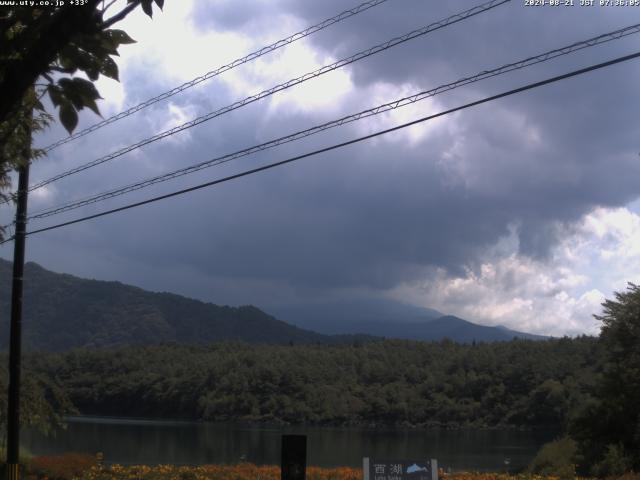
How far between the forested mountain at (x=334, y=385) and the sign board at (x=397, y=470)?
180 feet

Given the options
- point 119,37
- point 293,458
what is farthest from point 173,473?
point 119,37

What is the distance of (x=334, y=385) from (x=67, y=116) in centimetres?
7986

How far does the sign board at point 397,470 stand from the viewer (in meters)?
9.73

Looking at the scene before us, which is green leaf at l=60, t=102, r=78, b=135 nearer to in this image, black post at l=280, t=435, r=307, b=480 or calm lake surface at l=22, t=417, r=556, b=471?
black post at l=280, t=435, r=307, b=480

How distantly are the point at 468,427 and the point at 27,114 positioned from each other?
2560 inches

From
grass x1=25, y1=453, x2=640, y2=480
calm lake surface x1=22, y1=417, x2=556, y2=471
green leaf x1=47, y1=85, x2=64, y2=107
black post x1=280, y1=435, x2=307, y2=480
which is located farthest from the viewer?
calm lake surface x1=22, y1=417, x2=556, y2=471

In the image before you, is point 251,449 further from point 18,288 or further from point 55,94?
point 55,94

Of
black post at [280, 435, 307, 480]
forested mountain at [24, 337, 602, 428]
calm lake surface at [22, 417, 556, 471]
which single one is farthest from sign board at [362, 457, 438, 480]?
forested mountain at [24, 337, 602, 428]

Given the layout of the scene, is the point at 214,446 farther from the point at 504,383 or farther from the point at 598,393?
the point at 504,383

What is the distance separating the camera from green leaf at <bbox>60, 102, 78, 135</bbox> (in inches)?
166

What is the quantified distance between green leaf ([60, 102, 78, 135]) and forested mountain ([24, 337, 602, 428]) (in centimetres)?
6158

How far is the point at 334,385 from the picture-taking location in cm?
8238

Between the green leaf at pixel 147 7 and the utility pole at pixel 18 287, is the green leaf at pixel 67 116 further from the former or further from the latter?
the utility pole at pixel 18 287

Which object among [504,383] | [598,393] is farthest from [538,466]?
[504,383]
